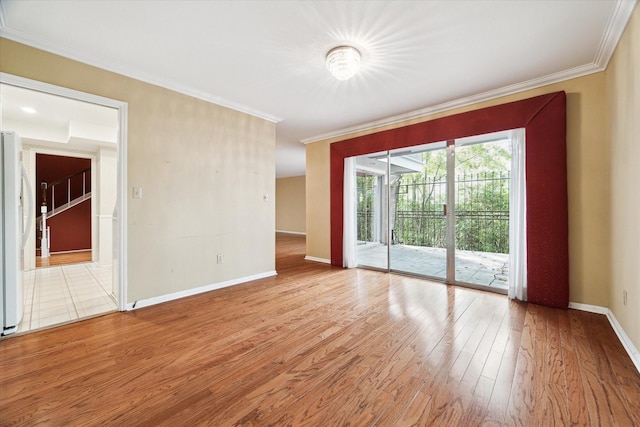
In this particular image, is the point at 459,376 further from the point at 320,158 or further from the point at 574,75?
the point at 320,158

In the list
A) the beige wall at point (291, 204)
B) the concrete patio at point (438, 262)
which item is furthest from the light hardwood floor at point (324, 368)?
the beige wall at point (291, 204)

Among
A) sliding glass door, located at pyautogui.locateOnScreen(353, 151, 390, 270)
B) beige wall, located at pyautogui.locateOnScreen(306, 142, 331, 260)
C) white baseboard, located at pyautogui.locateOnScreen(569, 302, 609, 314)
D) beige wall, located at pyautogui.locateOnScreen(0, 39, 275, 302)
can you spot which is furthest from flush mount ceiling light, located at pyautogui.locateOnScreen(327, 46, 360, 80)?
white baseboard, located at pyautogui.locateOnScreen(569, 302, 609, 314)

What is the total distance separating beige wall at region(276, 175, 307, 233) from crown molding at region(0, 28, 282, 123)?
7.33m

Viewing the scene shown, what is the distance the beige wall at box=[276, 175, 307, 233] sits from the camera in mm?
11323

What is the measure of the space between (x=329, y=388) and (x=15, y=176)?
3242 mm

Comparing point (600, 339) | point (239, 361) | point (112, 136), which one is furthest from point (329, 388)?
point (112, 136)

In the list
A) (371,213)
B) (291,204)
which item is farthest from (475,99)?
(291,204)

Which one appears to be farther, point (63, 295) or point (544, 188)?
point (63, 295)

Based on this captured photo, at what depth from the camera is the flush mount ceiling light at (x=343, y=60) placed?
2443 millimetres

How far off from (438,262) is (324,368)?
3.72 m

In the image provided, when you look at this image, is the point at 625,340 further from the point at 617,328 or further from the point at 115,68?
the point at 115,68

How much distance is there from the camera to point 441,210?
411 cm

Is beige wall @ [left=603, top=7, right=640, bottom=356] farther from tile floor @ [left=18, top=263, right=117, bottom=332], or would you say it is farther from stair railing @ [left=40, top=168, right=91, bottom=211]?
stair railing @ [left=40, top=168, right=91, bottom=211]

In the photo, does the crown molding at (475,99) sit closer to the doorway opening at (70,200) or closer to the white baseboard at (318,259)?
the white baseboard at (318,259)
